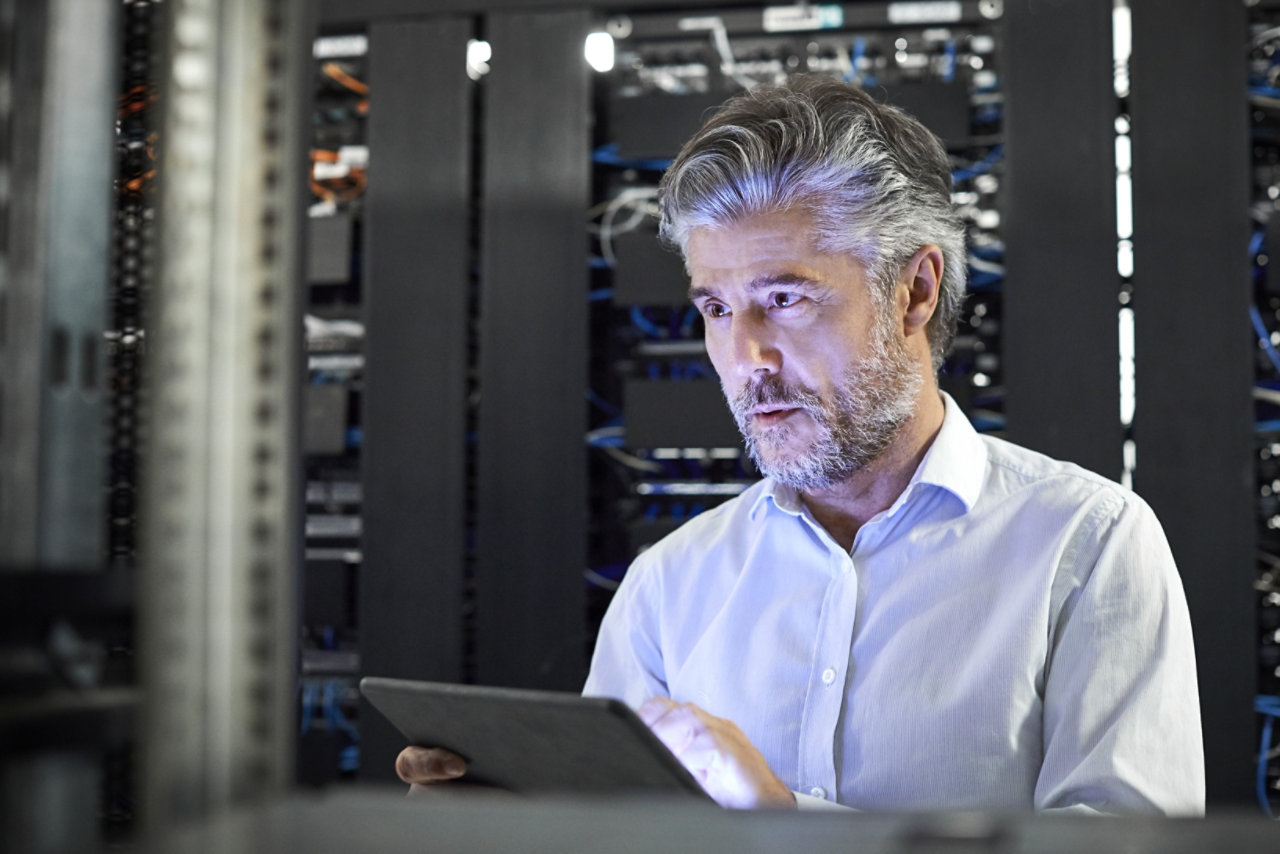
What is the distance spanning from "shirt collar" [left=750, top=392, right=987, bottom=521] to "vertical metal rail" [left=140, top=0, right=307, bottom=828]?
1.03 m

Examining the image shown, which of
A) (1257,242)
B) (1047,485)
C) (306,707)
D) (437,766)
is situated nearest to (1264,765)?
(1257,242)

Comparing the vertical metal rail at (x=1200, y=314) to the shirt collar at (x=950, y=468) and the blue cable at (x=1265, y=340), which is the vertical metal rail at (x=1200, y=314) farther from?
the shirt collar at (x=950, y=468)

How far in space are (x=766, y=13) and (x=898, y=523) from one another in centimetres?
140

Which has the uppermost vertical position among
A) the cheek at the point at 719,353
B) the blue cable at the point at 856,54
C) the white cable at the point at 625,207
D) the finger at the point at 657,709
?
the blue cable at the point at 856,54

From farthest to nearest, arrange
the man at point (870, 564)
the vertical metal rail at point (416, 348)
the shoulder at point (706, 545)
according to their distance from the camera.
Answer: the vertical metal rail at point (416, 348)
the shoulder at point (706, 545)
the man at point (870, 564)

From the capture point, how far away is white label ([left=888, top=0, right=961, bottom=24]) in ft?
7.63

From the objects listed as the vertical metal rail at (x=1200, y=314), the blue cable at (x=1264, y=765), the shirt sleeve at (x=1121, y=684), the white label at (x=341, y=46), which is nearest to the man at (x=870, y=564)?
the shirt sleeve at (x=1121, y=684)

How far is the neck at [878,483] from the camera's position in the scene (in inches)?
56.8

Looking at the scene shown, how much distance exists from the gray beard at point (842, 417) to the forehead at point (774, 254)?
0.11m

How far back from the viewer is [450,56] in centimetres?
248

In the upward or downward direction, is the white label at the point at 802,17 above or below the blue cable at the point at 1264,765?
above

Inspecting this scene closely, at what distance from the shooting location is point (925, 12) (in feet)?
7.64

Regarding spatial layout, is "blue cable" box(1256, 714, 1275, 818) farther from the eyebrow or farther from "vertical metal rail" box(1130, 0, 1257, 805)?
the eyebrow

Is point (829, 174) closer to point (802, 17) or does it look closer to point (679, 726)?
Result: point (679, 726)
